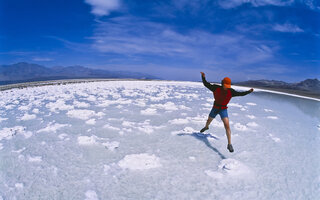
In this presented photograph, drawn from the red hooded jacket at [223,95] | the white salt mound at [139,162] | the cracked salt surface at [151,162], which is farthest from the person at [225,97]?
the white salt mound at [139,162]

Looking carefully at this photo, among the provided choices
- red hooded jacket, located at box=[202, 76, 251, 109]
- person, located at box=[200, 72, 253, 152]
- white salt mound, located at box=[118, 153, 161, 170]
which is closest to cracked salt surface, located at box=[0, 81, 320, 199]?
white salt mound, located at box=[118, 153, 161, 170]

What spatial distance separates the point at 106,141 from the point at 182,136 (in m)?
1.55

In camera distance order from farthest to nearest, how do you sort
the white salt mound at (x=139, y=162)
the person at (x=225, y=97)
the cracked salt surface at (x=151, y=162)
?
the person at (x=225, y=97), the white salt mound at (x=139, y=162), the cracked salt surface at (x=151, y=162)

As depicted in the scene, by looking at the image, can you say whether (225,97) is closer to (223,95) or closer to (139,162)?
(223,95)

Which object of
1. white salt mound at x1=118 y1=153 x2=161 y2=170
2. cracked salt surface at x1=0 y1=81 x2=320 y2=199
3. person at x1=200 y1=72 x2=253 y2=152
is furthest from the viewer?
person at x1=200 y1=72 x2=253 y2=152

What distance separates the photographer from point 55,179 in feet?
7.22

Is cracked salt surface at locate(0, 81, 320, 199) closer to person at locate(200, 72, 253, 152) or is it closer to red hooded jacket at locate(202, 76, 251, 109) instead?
person at locate(200, 72, 253, 152)

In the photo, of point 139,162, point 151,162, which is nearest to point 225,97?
point 151,162

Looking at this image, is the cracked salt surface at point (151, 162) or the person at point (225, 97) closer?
the cracked salt surface at point (151, 162)

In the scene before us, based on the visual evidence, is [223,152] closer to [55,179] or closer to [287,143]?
[287,143]

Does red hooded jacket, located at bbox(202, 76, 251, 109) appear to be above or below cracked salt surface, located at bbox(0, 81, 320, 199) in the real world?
above

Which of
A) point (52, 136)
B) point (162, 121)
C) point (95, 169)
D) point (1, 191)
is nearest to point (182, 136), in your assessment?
point (162, 121)

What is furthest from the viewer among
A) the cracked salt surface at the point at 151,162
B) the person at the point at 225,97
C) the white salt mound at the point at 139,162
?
the person at the point at 225,97

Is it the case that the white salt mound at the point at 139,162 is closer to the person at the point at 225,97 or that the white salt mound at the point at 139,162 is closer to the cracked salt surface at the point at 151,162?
the cracked salt surface at the point at 151,162
